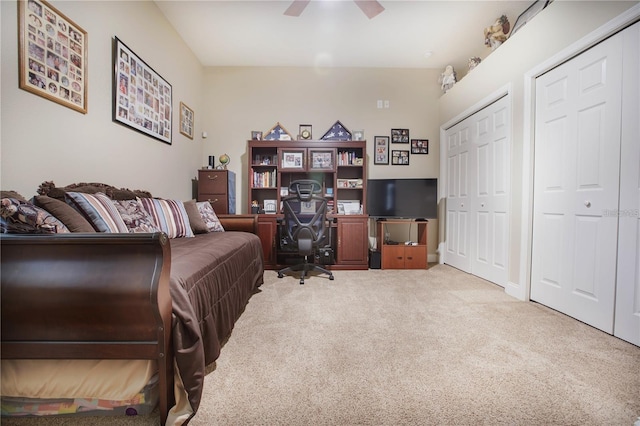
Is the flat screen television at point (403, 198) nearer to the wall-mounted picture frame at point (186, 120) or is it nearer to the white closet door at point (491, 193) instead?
the white closet door at point (491, 193)

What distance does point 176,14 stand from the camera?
280cm

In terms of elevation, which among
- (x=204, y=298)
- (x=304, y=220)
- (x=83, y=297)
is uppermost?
(x=304, y=220)

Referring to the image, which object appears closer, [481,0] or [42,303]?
[42,303]

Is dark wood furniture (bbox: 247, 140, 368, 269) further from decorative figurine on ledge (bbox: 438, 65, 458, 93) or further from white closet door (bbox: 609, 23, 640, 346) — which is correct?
white closet door (bbox: 609, 23, 640, 346)

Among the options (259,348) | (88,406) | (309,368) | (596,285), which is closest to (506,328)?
(596,285)

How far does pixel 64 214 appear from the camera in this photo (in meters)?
1.37

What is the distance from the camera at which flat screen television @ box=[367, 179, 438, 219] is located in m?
3.53

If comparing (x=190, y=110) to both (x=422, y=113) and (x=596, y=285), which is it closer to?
(x=422, y=113)

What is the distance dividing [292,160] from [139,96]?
185 cm

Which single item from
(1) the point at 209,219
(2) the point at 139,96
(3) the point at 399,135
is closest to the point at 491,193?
(3) the point at 399,135

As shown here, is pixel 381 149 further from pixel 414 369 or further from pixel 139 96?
pixel 414 369

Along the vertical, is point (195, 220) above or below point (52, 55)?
below

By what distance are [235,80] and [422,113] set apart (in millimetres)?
2982

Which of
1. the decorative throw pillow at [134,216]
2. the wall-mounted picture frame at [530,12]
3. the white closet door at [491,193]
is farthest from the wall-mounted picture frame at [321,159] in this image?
the wall-mounted picture frame at [530,12]
